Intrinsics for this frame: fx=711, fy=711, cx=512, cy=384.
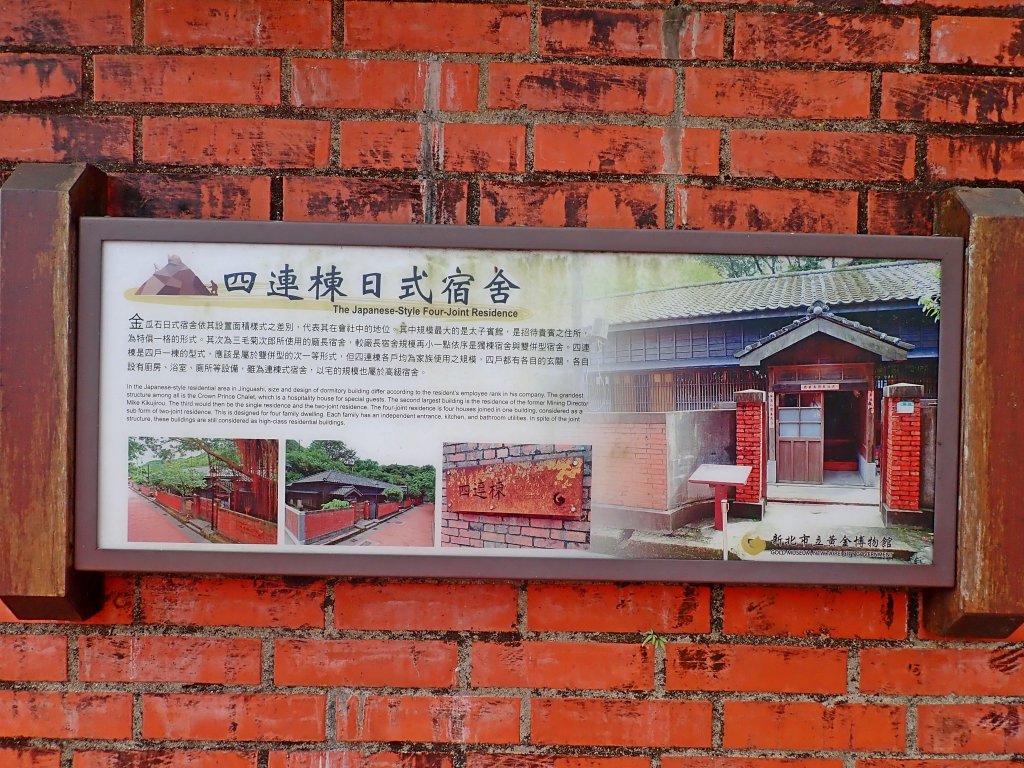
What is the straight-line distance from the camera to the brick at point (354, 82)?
1.26 m

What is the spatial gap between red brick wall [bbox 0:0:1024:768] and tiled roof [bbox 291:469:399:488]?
0.68 ft

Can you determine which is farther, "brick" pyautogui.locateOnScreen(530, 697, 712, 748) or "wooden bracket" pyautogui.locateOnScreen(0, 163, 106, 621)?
"brick" pyautogui.locateOnScreen(530, 697, 712, 748)

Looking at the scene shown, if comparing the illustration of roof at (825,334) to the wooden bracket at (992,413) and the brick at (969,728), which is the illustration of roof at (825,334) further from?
the brick at (969,728)

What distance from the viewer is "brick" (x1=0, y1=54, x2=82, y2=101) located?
1.26m

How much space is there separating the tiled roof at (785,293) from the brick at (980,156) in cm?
21

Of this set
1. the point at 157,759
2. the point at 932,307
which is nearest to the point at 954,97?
the point at 932,307

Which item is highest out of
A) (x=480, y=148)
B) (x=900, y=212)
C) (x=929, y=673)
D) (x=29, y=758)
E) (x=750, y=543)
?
(x=480, y=148)

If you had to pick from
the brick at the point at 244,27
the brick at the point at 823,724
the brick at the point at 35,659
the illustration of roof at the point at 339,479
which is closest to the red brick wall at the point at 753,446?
the brick at the point at 823,724

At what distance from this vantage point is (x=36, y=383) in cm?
119

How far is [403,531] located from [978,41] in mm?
1329

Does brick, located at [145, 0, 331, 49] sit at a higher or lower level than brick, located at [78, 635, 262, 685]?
higher

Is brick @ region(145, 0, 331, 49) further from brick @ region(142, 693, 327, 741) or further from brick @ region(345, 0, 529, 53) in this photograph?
brick @ region(142, 693, 327, 741)

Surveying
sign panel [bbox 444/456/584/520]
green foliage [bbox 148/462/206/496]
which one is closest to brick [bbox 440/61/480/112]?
sign panel [bbox 444/456/584/520]

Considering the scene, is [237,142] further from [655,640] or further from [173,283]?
[655,640]
